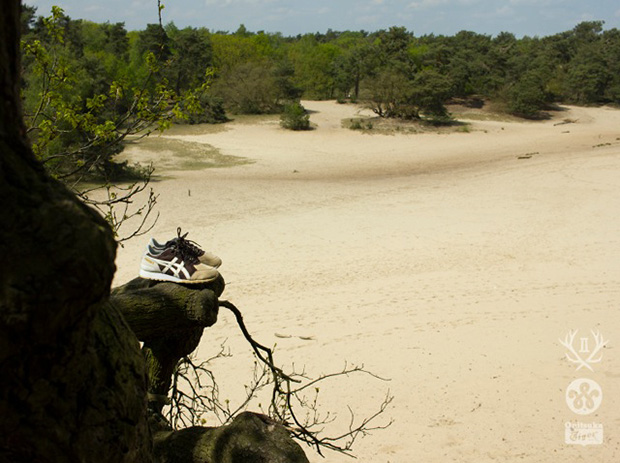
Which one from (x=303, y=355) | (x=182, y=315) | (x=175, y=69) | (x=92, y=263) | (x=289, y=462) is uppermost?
(x=175, y=69)

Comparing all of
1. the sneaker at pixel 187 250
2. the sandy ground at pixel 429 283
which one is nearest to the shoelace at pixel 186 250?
the sneaker at pixel 187 250

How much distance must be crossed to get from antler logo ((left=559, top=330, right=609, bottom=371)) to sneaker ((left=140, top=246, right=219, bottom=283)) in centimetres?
743

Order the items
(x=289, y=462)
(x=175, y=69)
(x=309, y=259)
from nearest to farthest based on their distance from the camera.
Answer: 1. (x=289, y=462)
2. (x=309, y=259)
3. (x=175, y=69)

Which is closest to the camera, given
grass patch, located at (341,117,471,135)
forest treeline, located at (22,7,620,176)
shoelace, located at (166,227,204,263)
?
shoelace, located at (166,227,204,263)

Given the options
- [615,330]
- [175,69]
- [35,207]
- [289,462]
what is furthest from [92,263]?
[175,69]

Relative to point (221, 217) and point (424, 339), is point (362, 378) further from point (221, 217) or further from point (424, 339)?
point (221, 217)

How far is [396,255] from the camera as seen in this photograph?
14914 mm

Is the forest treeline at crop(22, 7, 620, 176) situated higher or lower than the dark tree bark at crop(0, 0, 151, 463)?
higher

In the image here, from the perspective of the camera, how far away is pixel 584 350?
9.33 meters

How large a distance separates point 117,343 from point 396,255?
43.8 ft

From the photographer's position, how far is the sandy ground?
7.63 meters

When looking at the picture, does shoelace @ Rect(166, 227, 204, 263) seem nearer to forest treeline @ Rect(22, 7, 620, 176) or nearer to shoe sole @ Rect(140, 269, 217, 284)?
shoe sole @ Rect(140, 269, 217, 284)

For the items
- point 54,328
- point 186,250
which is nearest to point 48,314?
point 54,328

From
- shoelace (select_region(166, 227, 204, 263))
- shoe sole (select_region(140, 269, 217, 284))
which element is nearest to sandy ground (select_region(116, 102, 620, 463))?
shoelace (select_region(166, 227, 204, 263))
